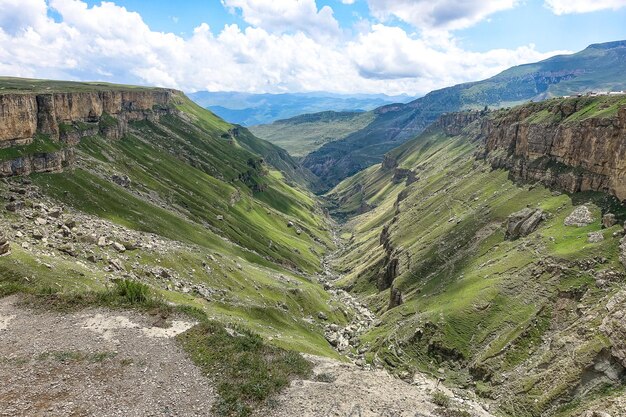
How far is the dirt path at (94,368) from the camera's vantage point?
34.5 m

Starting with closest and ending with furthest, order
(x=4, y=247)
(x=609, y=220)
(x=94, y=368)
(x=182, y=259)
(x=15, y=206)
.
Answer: (x=94, y=368)
(x=4, y=247)
(x=15, y=206)
(x=609, y=220)
(x=182, y=259)

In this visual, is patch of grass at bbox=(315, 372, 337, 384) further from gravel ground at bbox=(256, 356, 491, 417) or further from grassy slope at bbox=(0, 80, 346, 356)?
grassy slope at bbox=(0, 80, 346, 356)

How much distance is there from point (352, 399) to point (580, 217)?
330 ft

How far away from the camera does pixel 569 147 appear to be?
135 meters

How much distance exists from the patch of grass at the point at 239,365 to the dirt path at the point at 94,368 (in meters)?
1.55

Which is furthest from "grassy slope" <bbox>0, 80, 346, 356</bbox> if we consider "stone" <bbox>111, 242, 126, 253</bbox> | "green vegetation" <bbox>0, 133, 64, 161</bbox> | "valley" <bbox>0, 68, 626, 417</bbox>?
"green vegetation" <bbox>0, 133, 64, 161</bbox>

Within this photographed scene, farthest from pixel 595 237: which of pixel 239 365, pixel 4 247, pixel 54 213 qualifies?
pixel 54 213

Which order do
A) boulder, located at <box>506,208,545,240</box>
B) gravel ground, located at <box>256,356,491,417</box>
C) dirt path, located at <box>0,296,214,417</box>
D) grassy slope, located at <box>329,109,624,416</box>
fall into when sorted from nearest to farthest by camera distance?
dirt path, located at <box>0,296,214,417</box>, gravel ground, located at <box>256,356,491,417</box>, grassy slope, located at <box>329,109,624,416</box>, boulder, located at <box>506,208,545,240</box>

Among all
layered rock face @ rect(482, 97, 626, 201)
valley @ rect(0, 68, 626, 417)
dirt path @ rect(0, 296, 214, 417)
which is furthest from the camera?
layered rock face @ rect(482, 97, 626, 201)

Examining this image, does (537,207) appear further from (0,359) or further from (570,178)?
(0,359)

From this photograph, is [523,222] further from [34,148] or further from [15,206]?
[34,148]

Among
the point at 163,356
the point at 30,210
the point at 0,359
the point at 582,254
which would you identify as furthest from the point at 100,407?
the point at 582,254

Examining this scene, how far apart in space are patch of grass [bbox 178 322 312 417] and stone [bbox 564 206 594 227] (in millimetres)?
96777

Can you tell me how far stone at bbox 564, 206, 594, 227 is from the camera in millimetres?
106188
